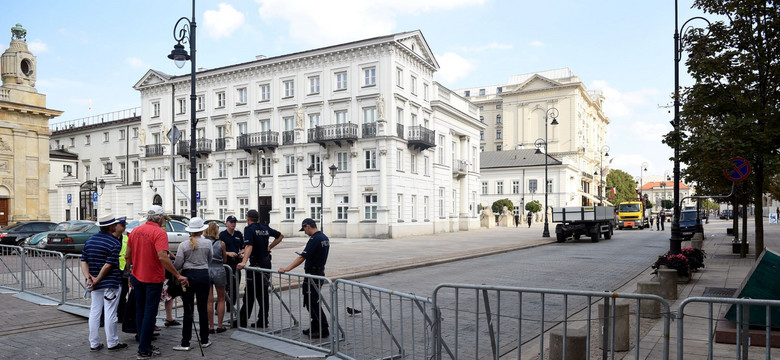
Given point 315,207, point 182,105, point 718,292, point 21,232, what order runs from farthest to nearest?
1. point 182,105
2. point 315,207
3. point 21,232
4. point 718,292

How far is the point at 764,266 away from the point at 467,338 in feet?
12.4

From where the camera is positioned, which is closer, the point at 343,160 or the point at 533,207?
the point at 343,160

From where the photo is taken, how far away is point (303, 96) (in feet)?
136

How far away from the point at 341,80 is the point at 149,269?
33.6 m

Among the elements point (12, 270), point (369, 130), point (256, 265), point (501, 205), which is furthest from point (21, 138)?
point (501, 205)

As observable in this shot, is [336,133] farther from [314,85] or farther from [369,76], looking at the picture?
[314,85]

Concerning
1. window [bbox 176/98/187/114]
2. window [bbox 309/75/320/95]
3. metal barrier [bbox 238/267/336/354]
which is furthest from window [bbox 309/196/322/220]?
metal barrier [bbox 238/267/336/354]

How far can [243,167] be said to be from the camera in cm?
4456

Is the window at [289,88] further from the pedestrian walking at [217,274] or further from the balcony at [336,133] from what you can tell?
the pedestrian walking at [217,274]

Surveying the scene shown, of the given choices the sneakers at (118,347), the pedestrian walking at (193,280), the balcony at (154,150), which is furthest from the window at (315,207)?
the pedestrian walking at (193,280)

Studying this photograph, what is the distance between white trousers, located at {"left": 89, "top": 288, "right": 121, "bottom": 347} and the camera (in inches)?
295

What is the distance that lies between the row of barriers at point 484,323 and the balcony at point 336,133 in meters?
27.8

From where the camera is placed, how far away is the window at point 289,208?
41984 mm

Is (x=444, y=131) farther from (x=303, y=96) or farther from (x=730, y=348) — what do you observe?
(x=730, y=348)
